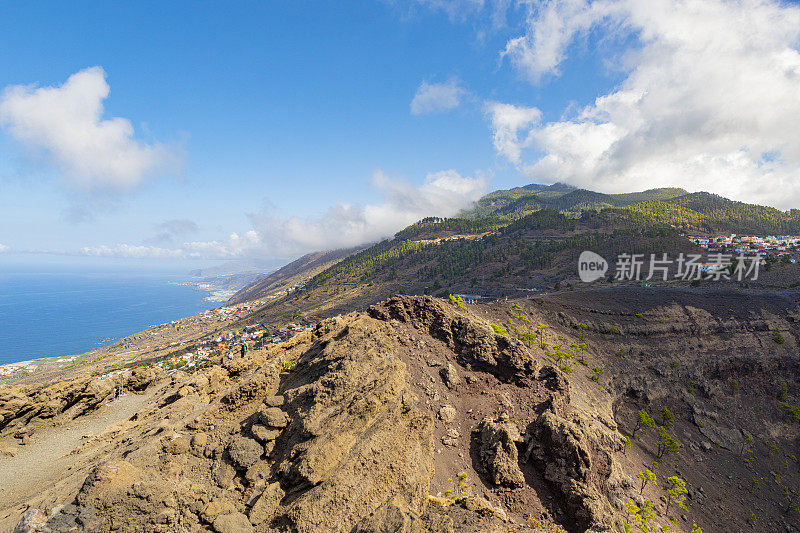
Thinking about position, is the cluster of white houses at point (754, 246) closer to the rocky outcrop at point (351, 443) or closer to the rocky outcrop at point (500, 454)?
the rocky outcrop at point (500, 454)

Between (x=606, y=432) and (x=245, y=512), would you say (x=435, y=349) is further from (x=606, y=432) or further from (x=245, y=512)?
(x=606, y=432)

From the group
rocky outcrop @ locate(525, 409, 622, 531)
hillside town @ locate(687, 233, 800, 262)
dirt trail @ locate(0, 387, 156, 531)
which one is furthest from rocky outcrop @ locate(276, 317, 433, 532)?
hillside town @ locate(687, 233, 800, 262)

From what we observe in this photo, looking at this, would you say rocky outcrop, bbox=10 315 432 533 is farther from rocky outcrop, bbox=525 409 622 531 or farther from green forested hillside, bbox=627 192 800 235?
green forested hillside, bbox=627 192 800 235

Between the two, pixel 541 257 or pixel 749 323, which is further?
pixel 541 257

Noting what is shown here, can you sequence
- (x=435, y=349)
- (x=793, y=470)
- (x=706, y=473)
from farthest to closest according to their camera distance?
(x=793, y=470)
(x=706, y=473)
(x=435, y=349)

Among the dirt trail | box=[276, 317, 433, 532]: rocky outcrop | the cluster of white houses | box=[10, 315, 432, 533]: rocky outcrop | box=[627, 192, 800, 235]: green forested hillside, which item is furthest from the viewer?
box=[627, 192, 800, 235]: green forested hillside

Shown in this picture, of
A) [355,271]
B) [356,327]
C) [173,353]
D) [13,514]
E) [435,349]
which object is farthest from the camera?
[355,271]

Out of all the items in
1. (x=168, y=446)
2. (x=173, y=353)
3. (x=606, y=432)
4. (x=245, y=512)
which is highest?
(x=168, y=446)

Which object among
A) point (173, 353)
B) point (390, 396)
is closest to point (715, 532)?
point (390, 396)

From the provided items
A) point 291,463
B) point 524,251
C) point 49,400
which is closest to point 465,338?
point 291,463
